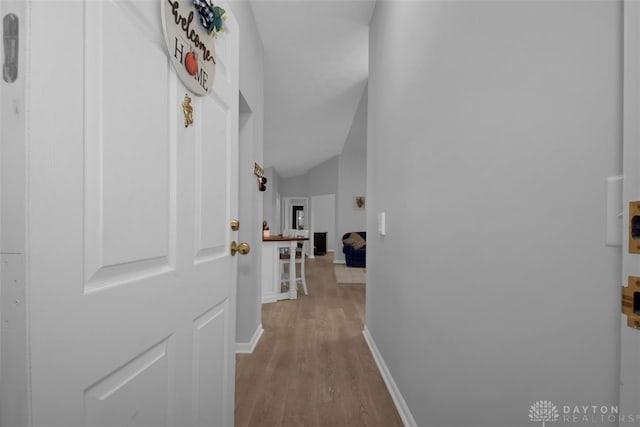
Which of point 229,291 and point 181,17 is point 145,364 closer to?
point 229,291

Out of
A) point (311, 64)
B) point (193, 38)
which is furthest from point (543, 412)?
point (311, 64)

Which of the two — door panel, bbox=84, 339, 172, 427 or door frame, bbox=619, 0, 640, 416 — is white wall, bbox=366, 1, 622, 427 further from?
door panel, bbox=84, 339, 172, 427

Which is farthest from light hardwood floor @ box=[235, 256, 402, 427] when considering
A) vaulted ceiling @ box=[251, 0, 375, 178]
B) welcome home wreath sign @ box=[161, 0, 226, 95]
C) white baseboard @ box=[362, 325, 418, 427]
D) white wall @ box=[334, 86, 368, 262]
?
white wall @ box=[334, 86, 368, 262]

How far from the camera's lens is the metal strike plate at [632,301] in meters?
0.50

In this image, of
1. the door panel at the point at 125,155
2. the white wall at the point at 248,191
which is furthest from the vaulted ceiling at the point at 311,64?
the door panel at the point at 125,155

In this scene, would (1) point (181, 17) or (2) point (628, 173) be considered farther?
(1) point (181, 17)

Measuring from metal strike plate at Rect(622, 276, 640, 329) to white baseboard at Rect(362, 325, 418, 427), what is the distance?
1.28 m

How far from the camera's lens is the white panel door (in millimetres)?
497

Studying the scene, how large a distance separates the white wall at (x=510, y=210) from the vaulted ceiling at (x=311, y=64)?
1.34 meters

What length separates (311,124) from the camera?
576 cm

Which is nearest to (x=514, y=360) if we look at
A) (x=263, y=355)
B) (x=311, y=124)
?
(x=263, y=355)

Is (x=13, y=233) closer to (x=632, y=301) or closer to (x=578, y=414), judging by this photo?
(x=632, y=301)

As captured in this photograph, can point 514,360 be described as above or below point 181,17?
below

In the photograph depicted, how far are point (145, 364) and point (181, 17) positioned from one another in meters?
0.94
